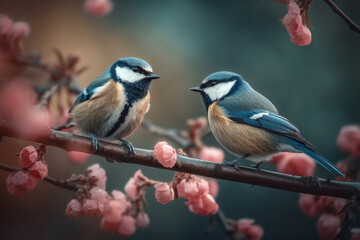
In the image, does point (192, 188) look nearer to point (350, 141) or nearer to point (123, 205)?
point (123, 205)

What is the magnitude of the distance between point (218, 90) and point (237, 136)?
0.10 m

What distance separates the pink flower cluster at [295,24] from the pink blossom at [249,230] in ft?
1.26

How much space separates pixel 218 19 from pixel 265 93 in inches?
11.7

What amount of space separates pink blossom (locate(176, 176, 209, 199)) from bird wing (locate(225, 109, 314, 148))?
17 centimetres

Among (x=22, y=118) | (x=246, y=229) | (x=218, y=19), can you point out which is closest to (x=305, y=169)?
(x=246, y=229)

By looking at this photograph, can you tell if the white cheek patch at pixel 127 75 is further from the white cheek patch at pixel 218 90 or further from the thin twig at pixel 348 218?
the thin twig at pixel 348 218

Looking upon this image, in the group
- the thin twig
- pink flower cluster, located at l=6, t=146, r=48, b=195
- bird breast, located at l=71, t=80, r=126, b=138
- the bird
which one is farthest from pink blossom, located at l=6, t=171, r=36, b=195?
the thin twig

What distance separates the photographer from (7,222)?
0.79 meters

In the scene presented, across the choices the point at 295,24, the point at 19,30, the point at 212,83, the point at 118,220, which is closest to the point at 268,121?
the point at 212,83

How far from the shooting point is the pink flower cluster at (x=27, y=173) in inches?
21.3

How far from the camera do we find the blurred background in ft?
3.06

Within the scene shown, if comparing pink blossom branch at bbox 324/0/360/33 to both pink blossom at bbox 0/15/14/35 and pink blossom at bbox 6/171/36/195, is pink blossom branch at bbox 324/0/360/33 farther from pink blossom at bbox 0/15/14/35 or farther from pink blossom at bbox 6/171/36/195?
pink blossom at bbox 0/15/14/35

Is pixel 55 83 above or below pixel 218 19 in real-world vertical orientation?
below

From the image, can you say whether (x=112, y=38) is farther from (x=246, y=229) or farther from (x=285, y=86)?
(x=246, y=229)
